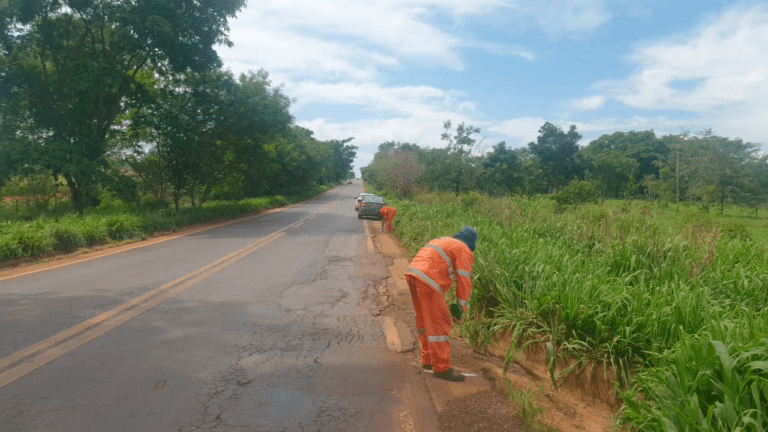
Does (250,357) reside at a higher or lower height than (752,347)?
lower

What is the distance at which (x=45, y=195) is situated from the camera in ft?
77.5

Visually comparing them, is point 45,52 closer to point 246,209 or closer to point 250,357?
point 246,209

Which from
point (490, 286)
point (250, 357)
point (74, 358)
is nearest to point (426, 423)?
point (250, 357)

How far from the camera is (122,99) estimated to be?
63.8 feet

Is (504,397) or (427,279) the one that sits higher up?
(427,279)

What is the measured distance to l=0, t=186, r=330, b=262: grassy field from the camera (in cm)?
1012

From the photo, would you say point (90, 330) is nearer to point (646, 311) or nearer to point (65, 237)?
point (646, 311)

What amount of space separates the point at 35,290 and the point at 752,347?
8576 millimetres

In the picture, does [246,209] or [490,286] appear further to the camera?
[246,209]

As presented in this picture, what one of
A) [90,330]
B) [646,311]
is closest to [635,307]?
[646,311]

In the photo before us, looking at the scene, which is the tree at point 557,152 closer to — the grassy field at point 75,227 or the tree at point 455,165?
the tree at point 455,165

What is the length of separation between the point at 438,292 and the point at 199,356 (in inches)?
92.2

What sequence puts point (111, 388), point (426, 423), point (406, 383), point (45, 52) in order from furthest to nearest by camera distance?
point (45, 52) < point (406, 383) < point (111, 388) < point (426, 423)

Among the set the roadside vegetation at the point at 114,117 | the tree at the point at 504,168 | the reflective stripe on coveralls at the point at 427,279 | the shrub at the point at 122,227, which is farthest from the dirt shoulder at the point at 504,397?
the tree at the point at 504,168
